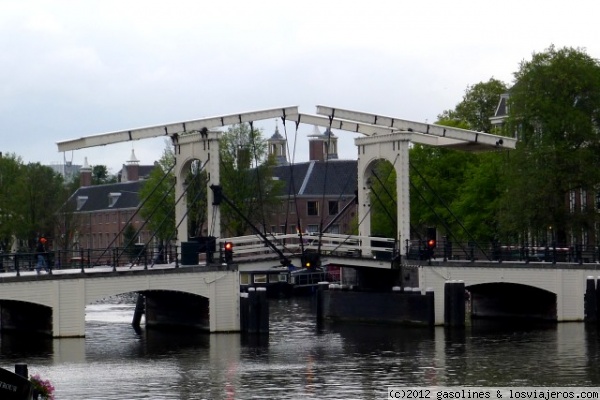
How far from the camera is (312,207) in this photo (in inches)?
4210

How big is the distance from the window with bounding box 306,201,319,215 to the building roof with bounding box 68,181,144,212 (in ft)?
68.7

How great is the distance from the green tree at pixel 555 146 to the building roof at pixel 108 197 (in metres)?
63.5

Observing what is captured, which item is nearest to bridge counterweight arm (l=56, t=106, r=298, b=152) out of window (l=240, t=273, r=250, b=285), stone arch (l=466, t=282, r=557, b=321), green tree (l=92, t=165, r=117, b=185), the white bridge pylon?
the white bridge pylon

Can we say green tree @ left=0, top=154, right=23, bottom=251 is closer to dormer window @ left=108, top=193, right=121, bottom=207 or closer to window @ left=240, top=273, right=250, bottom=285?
window @ left=240, top=273, right=250, bottom=285

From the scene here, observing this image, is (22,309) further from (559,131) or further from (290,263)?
(559,131)

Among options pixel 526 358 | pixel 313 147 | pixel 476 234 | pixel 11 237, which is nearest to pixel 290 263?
pixel 526 358

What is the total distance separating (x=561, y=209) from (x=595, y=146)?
10.6ft

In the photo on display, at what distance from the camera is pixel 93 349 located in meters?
41.3

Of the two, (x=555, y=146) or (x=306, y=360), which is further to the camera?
(x=555, y=146)

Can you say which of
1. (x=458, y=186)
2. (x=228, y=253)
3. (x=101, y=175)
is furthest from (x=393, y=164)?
(x=101, y=175)

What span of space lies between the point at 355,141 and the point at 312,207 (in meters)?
56.3

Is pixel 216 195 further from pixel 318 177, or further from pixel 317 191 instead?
pixel 318 177

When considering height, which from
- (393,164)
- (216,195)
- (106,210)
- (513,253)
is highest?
(106,210)

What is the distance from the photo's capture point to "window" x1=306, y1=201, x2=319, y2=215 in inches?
4198
